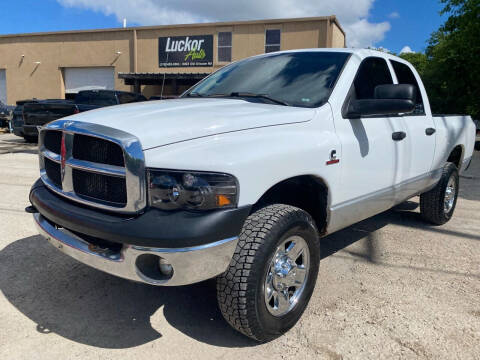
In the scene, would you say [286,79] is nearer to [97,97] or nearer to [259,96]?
[259,96]

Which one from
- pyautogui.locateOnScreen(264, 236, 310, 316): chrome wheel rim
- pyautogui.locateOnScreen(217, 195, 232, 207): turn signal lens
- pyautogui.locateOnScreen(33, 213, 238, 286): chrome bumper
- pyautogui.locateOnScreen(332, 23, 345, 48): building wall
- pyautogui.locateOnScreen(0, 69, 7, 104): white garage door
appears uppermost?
pyautogui.locateOnScreen(332, 23, 345, 48): building wall

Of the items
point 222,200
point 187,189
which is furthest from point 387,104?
point 187,189

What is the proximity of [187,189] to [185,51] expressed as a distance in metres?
24.5

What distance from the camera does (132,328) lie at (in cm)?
262

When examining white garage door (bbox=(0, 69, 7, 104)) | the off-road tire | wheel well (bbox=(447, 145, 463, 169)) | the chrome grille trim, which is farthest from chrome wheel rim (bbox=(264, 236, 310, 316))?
white garage door (bbox=(0, 69, 7, 104))

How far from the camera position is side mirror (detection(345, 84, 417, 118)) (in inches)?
115

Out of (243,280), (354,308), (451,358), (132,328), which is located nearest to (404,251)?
(354,308)

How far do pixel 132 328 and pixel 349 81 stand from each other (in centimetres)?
235

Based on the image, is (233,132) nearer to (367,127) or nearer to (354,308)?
(367,127)

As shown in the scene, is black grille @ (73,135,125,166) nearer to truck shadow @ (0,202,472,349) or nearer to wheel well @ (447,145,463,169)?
truck shadow @ (0,202,472,349)

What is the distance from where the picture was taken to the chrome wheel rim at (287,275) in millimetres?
2459

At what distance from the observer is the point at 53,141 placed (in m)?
2.67

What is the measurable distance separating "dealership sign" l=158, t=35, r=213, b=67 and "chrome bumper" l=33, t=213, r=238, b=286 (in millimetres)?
23683

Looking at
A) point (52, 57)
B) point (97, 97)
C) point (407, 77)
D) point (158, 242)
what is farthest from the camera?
point (52, 57)
